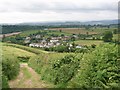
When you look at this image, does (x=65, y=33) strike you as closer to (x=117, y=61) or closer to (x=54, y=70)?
(x=54, y=70)

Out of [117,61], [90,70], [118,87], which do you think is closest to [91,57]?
[90,70]

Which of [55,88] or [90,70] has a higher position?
[90,70]

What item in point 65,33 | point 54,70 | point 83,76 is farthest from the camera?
point 65,33

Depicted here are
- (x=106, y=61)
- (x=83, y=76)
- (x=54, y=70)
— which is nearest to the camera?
(x=106, y=61)

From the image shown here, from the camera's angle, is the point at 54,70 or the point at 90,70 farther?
the point at 54,70

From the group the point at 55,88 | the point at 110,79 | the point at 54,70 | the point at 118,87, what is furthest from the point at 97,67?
the point at 54,70

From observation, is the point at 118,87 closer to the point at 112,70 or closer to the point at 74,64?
the point at 112,70

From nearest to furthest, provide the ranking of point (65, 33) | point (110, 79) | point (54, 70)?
point (110, 79) < point (54, 70) < point (65, 33)

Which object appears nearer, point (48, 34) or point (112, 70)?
point (112, 70)

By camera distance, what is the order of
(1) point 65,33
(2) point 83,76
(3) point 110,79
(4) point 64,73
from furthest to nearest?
(1) point 65,33
(4) point 64,73
(2) point 83,76
(3) point 110,79
